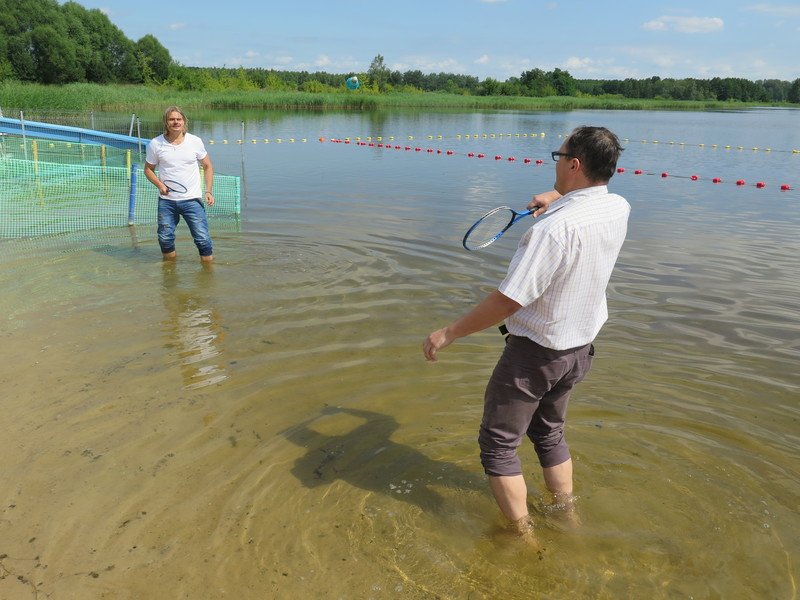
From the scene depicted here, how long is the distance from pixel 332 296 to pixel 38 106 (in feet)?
110

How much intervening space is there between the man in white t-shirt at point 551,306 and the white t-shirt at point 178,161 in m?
5.53

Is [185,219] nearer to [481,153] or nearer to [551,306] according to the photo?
[551,306]

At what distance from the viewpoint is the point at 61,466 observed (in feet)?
11.7

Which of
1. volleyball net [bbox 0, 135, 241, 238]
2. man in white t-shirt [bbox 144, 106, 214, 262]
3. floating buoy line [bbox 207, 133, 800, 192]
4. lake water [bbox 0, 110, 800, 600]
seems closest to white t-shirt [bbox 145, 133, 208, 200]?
man in white t-shirt [bbox 144, 106, 214, 262]

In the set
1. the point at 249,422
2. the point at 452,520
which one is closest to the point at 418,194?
the point at 249,422

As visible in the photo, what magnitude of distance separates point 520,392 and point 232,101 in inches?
2072

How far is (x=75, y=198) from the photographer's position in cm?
1149

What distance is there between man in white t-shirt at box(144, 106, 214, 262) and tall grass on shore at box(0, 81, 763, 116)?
2711cm

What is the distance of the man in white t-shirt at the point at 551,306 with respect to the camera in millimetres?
2445

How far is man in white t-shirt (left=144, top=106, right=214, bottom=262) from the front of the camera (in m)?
7.19

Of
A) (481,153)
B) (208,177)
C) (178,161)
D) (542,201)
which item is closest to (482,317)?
(542,201)

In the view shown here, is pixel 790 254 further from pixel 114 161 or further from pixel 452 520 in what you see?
pixel 114 161

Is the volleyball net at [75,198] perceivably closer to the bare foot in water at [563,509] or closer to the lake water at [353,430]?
the lake water at [353,430]

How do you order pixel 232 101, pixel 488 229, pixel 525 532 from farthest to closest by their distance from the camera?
pixel 232 101
pixel 488 229
pixel 525 532
